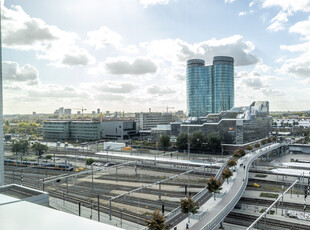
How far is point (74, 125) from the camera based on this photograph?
17.4 meters

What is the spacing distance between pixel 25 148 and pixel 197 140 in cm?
811

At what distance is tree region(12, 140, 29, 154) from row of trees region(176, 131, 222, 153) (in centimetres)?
746

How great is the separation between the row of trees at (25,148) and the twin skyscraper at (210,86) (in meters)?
18.9

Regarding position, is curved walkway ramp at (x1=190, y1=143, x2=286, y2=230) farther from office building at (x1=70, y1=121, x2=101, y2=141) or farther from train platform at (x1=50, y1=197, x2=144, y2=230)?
office building at (x1=70, y1=121, x2=101, y2=141)

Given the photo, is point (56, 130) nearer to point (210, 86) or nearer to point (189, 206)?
point (189, 206)

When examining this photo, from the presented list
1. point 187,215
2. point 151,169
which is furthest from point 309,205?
point 151,169

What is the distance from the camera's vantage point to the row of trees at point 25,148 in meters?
8.63

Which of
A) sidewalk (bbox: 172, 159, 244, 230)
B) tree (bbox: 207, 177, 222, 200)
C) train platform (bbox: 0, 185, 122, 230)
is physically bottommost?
sidewalk (bbox: 172, 159, 244, 230)

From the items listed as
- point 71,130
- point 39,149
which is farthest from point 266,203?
point 71,130

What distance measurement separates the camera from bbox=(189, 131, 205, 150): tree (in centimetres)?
1366

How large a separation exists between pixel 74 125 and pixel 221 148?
381 inches

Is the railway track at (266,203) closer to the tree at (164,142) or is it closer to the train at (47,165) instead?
the train at (47,165)

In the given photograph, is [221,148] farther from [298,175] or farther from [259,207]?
[259,207]

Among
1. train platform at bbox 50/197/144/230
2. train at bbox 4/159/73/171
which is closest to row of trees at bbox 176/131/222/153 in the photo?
train at bbox 4/159/73/171
